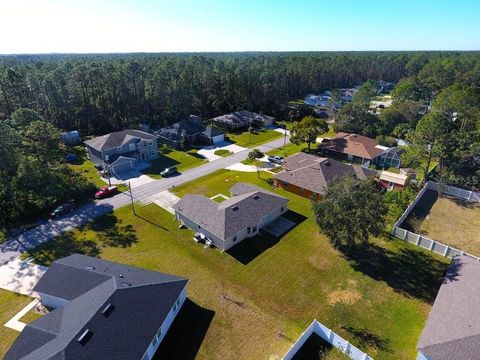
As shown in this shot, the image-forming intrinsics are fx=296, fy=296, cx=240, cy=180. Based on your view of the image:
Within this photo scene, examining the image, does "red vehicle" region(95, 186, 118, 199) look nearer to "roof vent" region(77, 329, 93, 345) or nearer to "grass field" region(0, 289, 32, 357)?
"grass field" region(0, 289, 32, 357)

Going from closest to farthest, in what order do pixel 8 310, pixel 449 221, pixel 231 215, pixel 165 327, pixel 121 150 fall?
pixel 165 327, pixel 8 310, pixel 231 215, pixel 449 221, pixel 121 150

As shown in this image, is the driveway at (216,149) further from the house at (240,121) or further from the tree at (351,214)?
the tree at (351,214)

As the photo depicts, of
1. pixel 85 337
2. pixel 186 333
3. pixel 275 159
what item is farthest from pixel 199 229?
pixel 275 159

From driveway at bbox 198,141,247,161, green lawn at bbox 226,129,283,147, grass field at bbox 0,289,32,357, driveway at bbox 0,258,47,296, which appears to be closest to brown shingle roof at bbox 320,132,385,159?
green lawn at bbox 226,129,283,147

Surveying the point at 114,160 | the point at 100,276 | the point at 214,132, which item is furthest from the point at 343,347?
the point at 214,132

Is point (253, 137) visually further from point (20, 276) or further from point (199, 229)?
point (20, 276)

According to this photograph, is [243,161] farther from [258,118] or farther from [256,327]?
[256,327]

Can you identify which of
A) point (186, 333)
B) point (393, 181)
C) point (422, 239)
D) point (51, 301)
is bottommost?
point (186, 333)

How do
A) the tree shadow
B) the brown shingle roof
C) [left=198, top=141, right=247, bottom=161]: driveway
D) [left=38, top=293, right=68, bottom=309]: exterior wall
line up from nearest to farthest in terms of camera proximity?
the tree shadow → [left=38, top=293, right=68, bottom=309]: exterior wall → the brown shingle roof → [left=198, top=141, right=247, bottom=161]: driveway
